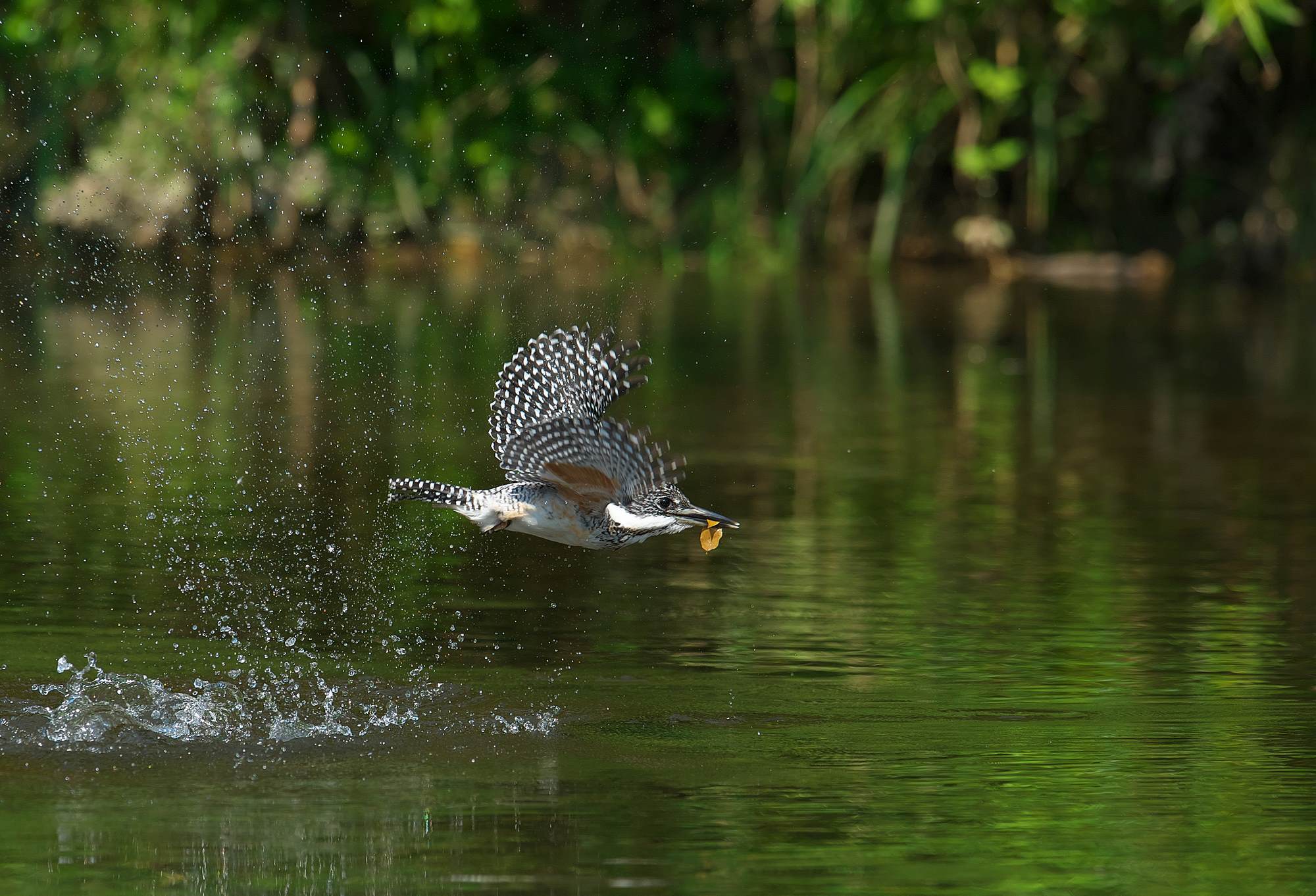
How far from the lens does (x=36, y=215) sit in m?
15.1

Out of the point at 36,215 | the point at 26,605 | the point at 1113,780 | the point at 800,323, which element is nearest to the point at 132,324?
the point at 36,215

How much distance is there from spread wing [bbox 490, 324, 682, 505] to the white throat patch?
4 cm

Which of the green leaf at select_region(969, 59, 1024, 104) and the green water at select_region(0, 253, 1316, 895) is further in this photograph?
the green leaf at select_region(969, 59, 1024, 104)

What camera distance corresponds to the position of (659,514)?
5.45 metres

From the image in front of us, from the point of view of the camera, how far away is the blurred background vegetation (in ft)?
50.8

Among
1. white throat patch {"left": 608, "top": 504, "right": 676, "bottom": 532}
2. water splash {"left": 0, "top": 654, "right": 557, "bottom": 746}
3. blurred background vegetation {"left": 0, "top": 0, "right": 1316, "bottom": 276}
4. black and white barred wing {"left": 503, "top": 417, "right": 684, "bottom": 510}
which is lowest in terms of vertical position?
water splash {"left": 0, "top": 654, "right": 557, "bottom": 746}

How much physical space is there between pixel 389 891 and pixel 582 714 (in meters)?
1.34

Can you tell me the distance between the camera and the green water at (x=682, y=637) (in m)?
4.36

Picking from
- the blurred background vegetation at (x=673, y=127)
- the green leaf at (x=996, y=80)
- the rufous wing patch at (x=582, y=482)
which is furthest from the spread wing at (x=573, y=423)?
the green leaf at (x=996, y=80)

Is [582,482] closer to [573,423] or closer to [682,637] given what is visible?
[573,423]

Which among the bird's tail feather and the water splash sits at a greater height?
the bird's tail feather

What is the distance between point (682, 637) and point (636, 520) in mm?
808

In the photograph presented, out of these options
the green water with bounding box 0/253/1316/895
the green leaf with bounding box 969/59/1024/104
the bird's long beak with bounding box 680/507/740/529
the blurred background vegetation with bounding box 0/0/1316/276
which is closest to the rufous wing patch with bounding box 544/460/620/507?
the bird's long beak with bounding box 680/507/740/529

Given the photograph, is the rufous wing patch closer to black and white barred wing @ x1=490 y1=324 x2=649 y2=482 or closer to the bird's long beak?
the bird's long beak
